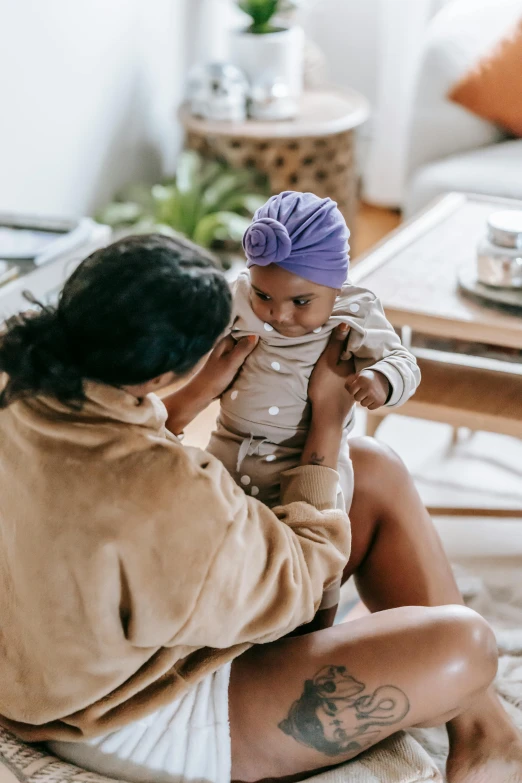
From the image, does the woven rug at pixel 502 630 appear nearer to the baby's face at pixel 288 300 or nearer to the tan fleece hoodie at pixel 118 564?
the tan fleece hoodie at pixel 118 564

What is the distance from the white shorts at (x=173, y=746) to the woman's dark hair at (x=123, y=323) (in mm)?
392

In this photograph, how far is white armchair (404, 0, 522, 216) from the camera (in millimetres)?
2963

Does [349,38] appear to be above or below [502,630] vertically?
above

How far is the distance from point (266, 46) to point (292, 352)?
7.02 ft

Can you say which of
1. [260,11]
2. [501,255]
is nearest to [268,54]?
[260,11]

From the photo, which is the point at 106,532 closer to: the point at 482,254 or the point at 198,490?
the point at 198,490

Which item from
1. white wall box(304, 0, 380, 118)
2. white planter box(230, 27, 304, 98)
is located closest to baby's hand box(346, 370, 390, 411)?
white planter box(230, 27, 304, 98)

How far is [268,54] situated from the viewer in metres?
3.07

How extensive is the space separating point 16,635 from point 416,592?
2.01ft

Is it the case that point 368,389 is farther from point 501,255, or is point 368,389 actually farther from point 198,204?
point 198,204

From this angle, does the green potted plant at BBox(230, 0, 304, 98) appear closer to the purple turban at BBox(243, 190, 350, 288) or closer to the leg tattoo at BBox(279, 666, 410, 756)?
the purple turban at BBox(243, 190, 350, 288)

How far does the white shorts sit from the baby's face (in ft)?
1.47

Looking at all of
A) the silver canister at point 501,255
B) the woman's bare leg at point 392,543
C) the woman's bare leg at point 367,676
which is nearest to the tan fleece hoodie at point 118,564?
the woman's bare leg at point 367,676

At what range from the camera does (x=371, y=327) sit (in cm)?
124
